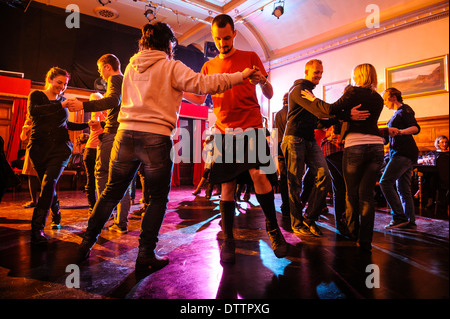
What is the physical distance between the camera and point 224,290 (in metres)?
1.30

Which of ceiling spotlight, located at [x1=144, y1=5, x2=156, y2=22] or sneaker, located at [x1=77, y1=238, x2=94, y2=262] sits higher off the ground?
ceiling spotlight, located at [x1=144, y1=5, x2=156, y2=22]

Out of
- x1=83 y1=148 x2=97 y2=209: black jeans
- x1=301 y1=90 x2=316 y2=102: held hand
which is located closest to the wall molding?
x1=301 y1=90 x2=316 y2=102: held hand

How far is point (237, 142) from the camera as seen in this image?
6.12ft

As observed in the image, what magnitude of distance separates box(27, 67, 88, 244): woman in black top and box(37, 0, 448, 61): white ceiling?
5968 mm

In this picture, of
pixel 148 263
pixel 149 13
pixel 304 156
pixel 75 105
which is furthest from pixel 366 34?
pixel 148 263

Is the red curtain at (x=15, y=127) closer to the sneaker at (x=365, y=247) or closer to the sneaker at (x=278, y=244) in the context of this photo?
the sneaker at (x=278, y=244)

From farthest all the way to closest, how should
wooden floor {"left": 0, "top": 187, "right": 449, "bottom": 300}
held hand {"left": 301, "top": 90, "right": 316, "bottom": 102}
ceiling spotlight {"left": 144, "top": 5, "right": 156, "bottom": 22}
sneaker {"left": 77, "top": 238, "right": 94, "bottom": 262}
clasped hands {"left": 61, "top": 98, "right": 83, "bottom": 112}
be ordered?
ceiling spotlight {"left": 144, "top": 5, "right": 156, "bottom": 22}, held hand {"left": 301, "top": 90, "right": 316, "bottom": 102}, clasped hands {"left": 61, "top": 98, "right": 83, "bottom": 112}, sneaker {"left": 77, "top": 238, "right": 94, "bottom": 262}, wooden floor {"left": 0, "top": 187, "right": 449, "bottom": 300}

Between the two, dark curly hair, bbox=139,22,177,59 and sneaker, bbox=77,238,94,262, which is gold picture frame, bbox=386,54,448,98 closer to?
dark curly hair, bbox=139,22,177,59

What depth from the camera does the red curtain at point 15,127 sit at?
22.2 ft

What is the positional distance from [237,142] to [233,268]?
32.9 inches

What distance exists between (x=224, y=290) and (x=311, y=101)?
1634mm

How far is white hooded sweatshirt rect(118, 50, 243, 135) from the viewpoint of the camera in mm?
1568

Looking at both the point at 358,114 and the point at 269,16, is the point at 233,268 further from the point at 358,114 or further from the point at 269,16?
the point at 269,16

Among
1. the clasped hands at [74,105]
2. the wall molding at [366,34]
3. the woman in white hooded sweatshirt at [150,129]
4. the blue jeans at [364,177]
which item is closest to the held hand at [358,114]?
the blue jeans at [364,177]
